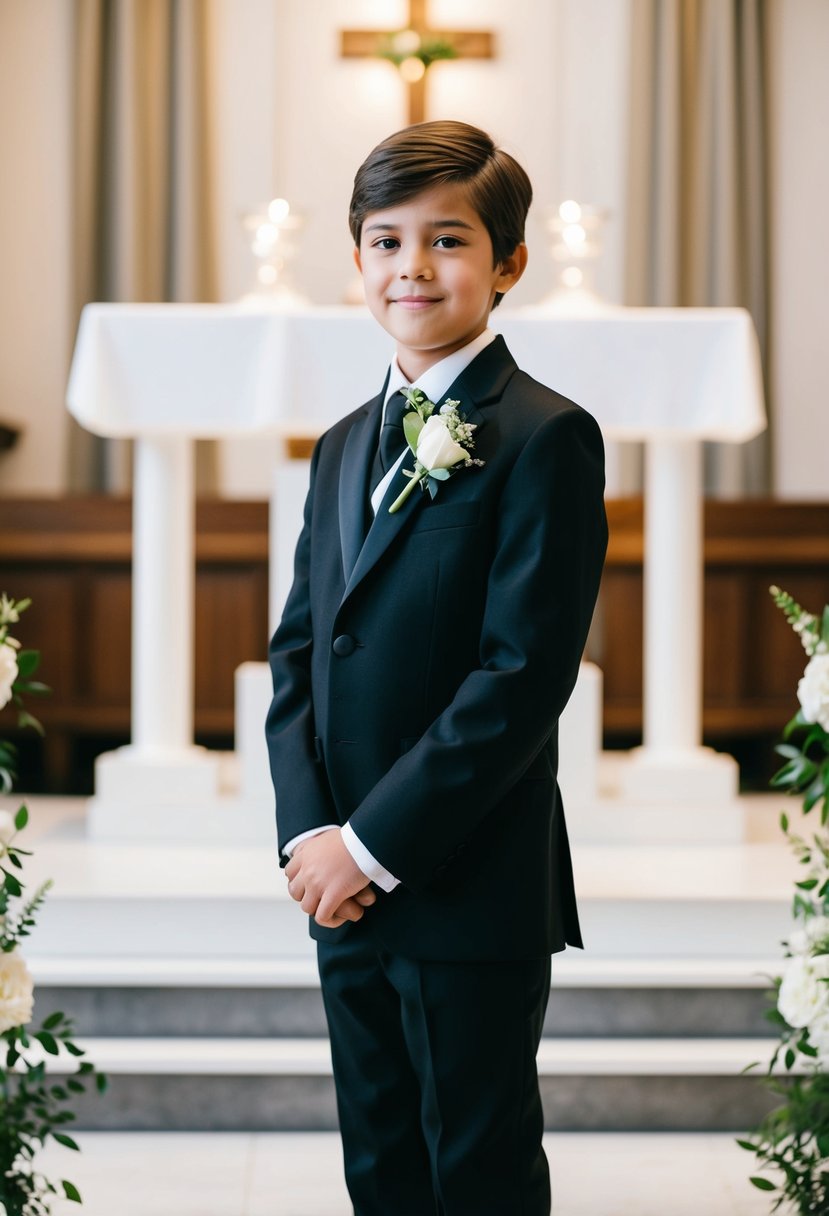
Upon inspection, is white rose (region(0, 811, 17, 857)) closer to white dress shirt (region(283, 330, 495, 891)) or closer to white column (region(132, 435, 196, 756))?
white dress shirt (region(283, 330, 495, 891))

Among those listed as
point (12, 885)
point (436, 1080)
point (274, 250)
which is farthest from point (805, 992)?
point (274, 250)

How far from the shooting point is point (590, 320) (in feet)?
10.5

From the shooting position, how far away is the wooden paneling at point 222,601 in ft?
14.8

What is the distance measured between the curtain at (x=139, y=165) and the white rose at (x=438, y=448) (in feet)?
13.4

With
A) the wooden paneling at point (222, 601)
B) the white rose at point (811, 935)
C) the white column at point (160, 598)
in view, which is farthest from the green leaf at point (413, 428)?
the wooden paneling at point (222, 601)

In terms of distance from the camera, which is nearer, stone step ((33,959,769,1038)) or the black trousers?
the black trousers

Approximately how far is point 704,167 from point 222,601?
269 centimetres

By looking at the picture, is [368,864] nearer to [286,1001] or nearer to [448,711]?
[448,711]

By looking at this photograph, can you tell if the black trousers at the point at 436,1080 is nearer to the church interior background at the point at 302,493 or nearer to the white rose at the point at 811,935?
the white rose at the point at 811,935

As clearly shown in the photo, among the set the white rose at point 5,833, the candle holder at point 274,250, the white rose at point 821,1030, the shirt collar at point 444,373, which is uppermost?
the candle holder at point 274,250

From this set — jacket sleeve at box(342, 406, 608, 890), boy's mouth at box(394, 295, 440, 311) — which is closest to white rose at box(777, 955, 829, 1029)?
jacket sleeve at box(342, 406, 608, 890)

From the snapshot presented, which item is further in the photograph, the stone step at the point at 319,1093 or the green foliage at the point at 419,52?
the green foliage at the point at 419,52

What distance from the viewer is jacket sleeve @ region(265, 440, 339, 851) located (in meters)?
1.62

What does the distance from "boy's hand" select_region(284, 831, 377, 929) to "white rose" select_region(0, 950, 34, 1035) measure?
0.49m
